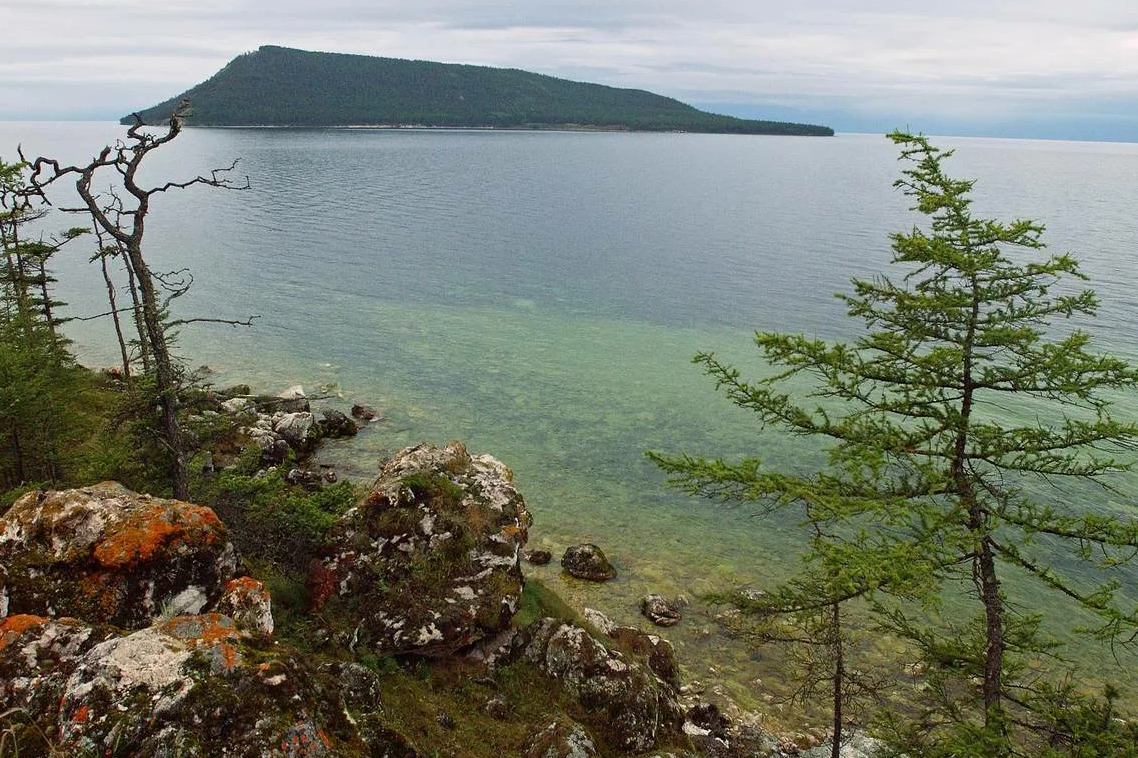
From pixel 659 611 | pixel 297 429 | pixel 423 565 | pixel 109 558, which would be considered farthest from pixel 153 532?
pixel 297 429

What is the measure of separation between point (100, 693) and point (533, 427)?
2981 cm

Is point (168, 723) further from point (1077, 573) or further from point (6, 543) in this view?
point (1077, 573)

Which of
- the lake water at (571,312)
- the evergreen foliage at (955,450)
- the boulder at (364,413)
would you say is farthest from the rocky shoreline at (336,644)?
the boulder at (364,413)

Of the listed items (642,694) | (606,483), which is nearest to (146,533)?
(642,694)

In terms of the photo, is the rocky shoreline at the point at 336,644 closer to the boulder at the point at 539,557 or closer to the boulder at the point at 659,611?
the boulder at the point at 659,611

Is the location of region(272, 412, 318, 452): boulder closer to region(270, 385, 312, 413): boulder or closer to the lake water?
the lake water

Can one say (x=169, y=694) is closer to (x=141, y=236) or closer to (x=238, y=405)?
(x=141, y=236)

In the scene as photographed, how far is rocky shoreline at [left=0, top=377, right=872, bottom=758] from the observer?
754 cm

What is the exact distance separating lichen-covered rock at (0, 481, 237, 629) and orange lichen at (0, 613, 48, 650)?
7.02ft

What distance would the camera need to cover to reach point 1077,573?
24938mm

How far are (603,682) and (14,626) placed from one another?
37.2 feet

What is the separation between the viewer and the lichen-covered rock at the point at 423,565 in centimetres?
1533

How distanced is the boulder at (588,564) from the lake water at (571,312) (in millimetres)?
540

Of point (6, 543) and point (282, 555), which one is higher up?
point (6, 543)
